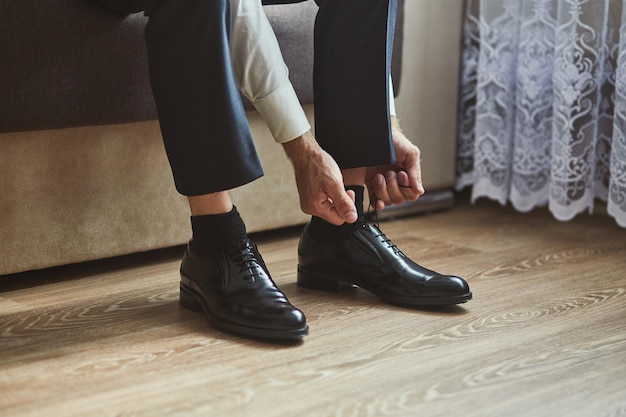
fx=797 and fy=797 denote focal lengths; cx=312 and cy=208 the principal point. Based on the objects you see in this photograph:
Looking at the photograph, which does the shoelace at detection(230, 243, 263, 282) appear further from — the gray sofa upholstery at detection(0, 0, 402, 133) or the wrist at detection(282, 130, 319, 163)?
the gray sofa upholstery at detection(0, 0, 402, 133)

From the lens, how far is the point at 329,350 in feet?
3.19

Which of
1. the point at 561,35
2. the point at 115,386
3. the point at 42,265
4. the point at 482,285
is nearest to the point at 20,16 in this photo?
the point at 42,265

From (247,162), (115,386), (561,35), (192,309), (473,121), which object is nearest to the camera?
(115,386)

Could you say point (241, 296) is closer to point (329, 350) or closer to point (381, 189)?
point (329, 350)

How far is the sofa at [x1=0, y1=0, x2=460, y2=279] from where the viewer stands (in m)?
1.17

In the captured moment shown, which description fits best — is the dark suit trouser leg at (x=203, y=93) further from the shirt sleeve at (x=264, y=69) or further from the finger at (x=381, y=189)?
the finger at (x=381, y=189)

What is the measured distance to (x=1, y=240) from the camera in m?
1.23

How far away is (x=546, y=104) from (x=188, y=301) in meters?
0.99

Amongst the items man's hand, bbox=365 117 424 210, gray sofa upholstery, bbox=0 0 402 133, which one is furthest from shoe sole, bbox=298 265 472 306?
gray sofa upholstery, bbox=0 0 402 133

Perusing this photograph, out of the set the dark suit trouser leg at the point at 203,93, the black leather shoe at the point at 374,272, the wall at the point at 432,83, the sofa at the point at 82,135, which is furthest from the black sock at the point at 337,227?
the wall at the point at 432,83

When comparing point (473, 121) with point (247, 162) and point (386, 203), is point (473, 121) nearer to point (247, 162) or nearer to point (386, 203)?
point (386, 203)

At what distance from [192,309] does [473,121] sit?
39.6 inches

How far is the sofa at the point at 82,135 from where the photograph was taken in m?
1.17

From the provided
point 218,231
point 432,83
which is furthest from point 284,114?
point 432,83
